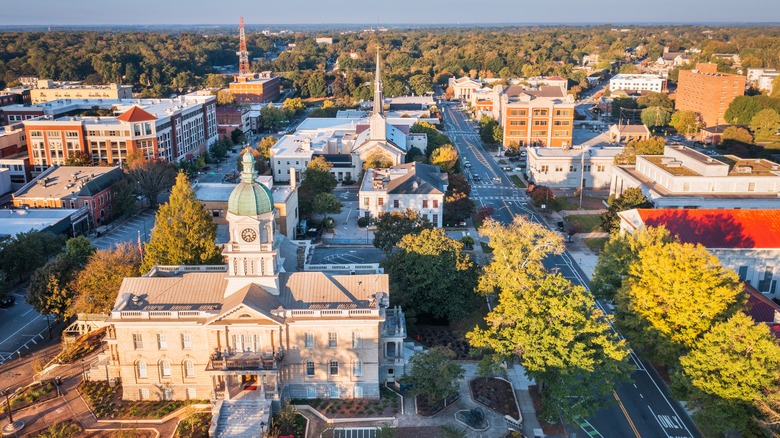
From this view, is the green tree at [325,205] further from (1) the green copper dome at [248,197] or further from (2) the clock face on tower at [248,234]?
(2) the clock face on tower at [248,234]

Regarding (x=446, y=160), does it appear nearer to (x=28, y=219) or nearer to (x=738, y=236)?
(x=738, y=236)

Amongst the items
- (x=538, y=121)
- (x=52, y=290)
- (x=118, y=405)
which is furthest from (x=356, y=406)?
(x=538, y=121)

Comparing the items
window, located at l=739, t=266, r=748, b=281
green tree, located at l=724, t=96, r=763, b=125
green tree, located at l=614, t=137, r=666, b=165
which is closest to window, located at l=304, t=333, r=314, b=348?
window, located at l=739, t=266, r=748, b=281

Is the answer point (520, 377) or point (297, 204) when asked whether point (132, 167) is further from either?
point (520, 377)

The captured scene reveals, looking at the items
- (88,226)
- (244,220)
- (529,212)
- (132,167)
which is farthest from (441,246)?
(132,167)

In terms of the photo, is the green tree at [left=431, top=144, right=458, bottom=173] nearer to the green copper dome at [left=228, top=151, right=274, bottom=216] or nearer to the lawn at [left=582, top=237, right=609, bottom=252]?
the lawn at [left=582, top=237, right=609, bottom=252]

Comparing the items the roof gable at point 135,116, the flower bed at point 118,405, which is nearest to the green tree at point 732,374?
the flower bed at point 118,405
